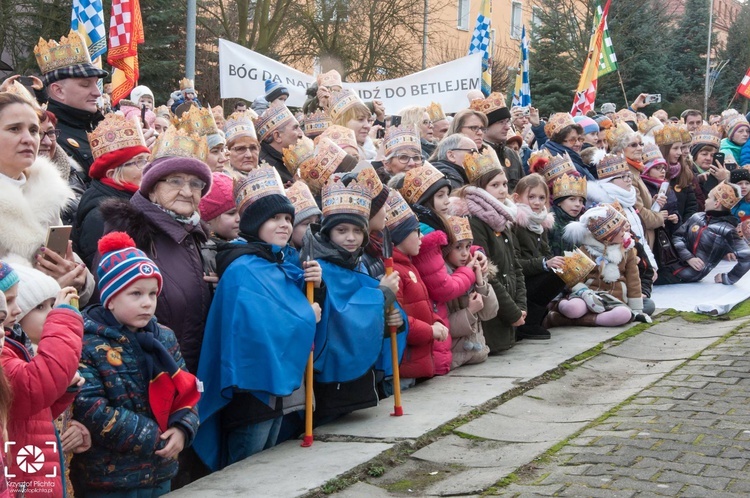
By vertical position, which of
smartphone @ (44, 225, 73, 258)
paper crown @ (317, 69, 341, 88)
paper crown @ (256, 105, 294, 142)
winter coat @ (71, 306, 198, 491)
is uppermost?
paper crown @ (317, 69, 341, 88)

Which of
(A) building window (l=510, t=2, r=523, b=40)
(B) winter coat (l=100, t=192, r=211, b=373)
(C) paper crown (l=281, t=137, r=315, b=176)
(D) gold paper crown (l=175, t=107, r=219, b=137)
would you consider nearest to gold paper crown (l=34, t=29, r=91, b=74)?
(D) gold paper crown (l=175, t=107, r=219, b=137)

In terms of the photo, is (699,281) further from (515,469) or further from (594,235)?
(515,469)

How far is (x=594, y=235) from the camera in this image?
9.98m

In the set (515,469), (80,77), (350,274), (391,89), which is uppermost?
(391,89)

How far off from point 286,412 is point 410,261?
1.86 m

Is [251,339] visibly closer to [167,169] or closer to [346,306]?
[346,306]

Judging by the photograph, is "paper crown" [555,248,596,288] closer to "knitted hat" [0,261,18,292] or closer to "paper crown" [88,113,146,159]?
"paper crown" [88,113,146,159]

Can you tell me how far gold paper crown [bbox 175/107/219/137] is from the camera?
284 inches

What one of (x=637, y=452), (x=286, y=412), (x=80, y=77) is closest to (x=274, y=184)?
(x=286, y=412)

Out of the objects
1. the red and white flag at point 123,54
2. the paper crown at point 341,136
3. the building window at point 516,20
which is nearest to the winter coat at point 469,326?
the paper crown at point 341,136

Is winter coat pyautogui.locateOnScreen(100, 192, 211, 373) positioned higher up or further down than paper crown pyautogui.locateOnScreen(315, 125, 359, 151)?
further down

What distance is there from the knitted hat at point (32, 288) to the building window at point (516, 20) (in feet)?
147

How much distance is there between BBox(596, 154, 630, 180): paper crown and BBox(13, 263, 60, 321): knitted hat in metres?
8.15

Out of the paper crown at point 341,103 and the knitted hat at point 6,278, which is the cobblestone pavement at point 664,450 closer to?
the knitted hat at point 6,278
